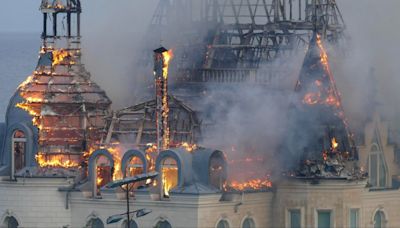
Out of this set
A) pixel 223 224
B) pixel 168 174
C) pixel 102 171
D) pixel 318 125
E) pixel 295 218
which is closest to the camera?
pixel 223 224

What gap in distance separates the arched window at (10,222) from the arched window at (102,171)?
5699 millimetres

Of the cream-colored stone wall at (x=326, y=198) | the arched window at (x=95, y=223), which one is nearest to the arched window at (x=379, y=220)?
the cream-colored stone wall at (x=326, y=198)

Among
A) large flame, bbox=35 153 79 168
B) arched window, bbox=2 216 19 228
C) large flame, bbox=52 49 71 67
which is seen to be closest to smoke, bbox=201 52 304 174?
large flame, bbox=35 153 79 168

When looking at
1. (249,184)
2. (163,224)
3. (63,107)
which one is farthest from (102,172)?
(249,184)

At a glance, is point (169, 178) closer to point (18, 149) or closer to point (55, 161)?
point (55, 161)

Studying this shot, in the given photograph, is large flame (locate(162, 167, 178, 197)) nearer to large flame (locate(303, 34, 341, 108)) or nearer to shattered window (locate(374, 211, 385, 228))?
large flame (locate(303, 34, 341, 108))

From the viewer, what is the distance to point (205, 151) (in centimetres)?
13562

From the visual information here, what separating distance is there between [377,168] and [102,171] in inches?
633

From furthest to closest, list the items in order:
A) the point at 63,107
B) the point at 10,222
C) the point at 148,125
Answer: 1. the point at 10,222
2. the point at 63,107
3. the point at 148,125

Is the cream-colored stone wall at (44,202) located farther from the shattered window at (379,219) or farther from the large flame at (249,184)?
the shattered window at (379,219)

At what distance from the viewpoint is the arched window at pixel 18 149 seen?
5571 inches

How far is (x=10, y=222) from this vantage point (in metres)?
142

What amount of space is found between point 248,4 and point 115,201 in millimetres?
20568

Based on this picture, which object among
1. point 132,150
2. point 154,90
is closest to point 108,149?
point 132,150
